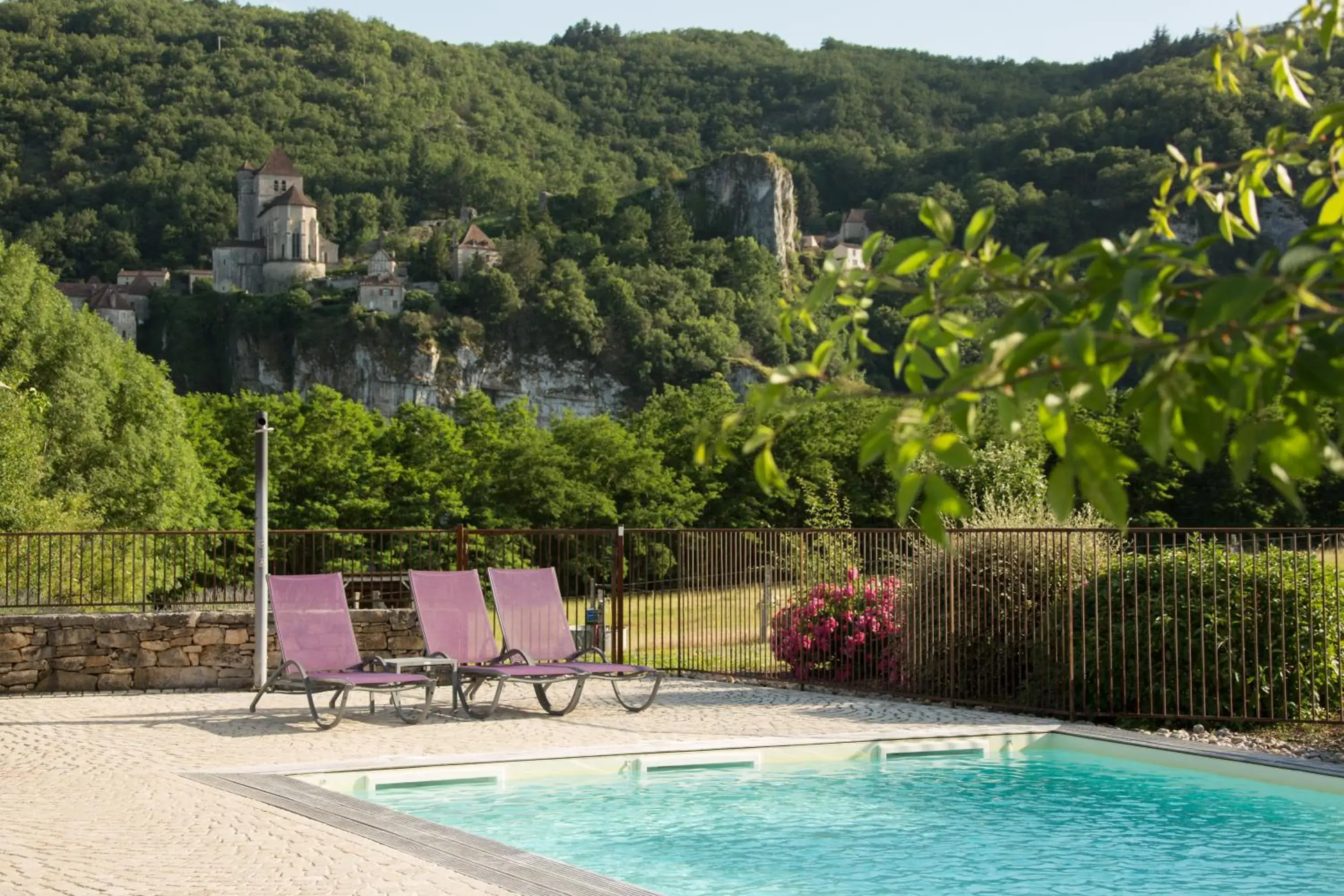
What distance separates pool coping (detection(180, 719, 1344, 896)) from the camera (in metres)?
5.61

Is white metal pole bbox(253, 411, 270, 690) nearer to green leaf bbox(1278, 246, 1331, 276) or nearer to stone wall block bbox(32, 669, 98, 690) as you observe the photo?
stone wall block bbox(32, 669, 98, 690)

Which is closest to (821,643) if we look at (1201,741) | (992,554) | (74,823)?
(992,554)

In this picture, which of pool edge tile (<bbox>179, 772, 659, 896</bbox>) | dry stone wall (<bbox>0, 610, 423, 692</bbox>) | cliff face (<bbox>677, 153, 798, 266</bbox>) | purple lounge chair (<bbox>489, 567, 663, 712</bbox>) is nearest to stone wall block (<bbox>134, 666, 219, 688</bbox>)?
dry stone wall (<bbox>0, 610, 423, 692</bbox>)

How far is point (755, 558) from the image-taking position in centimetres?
1387

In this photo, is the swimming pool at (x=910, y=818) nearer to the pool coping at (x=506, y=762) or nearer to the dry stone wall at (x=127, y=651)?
the pool coping at (x=506, y=762)

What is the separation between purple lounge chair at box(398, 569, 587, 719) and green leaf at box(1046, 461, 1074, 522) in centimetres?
920

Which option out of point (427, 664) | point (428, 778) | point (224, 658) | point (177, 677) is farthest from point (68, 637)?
point (428, 778)

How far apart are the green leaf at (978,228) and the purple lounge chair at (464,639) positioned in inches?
354

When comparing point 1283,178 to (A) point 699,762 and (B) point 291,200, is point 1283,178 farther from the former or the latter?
(B) point 291,200

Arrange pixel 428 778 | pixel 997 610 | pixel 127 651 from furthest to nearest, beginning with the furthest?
pixel 127 651 < pixel 997 610 < pixel 428 778

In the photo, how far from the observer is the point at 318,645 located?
35.3ft

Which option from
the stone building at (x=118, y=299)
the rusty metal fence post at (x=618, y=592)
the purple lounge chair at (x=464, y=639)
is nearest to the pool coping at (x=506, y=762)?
the purple lounge chair at (x=464, y=639)

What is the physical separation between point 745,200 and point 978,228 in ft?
418

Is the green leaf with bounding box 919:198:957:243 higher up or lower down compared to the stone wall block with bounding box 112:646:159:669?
higher up
